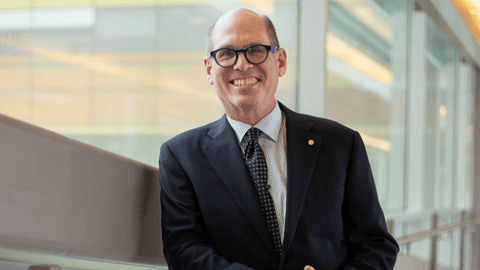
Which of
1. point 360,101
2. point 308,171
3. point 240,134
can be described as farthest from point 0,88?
point 360,101

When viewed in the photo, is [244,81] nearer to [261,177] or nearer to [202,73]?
[261,177]

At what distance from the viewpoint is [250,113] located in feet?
5.54

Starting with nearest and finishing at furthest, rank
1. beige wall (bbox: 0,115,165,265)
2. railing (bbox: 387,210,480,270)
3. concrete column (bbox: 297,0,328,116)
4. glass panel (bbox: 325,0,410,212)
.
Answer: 1. beige wall (bbox: 0,115,165,265)
2. railing (bbox: 387,210,480,270)
3. concrete column (bbox: 297,0,328,116)
4. glass panel (bbox: 325,0,410,212)

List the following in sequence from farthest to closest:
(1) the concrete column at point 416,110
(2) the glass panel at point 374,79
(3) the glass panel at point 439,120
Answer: (3) the glass panel at point 439,120 → (1) the concrete column at point 416,110 → (2) the glass panel at point 374,79

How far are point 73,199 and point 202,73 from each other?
66.2 inches

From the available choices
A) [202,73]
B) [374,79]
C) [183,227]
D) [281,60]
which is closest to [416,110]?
[374,79]

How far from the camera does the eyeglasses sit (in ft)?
5.33

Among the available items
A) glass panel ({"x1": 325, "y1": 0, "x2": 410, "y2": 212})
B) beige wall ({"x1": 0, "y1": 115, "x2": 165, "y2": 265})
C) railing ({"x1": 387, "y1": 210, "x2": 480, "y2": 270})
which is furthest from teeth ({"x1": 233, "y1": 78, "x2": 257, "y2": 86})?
glass panel ({"x1": 325, "y1": 0, "x2": 410, "y2": 212})

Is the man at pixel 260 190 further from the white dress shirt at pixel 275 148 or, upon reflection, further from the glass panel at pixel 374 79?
the glass panel at pixel 374 79

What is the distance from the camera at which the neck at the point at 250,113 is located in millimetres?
1681

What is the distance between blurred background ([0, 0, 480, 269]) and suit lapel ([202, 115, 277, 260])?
1.02ft

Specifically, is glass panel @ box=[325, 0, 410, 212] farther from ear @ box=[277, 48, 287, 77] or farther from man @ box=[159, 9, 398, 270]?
man @ box=[159, 9, 398, 270]

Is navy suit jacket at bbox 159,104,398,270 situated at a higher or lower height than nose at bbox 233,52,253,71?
lower

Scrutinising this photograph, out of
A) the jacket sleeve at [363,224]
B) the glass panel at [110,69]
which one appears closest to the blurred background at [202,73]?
the glass panel at [110,69]
